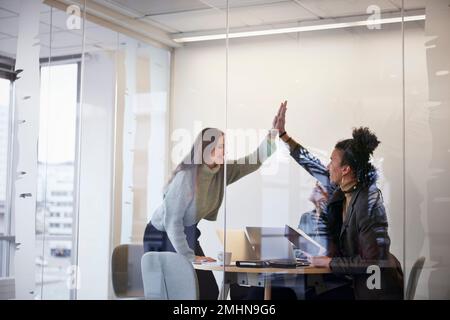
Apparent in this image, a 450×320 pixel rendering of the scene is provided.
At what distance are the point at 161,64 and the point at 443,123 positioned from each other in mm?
2252

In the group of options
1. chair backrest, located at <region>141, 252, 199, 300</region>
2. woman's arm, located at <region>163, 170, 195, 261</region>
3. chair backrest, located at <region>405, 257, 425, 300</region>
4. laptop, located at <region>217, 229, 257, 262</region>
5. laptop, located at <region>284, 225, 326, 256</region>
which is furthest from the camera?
woman's arm, located at <region>163, 170, 195, 261</region>

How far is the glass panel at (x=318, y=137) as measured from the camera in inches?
203

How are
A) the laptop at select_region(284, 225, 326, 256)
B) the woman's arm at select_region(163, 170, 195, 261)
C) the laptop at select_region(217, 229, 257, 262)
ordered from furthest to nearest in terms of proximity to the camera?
the woman's arm at select_region(163, 170, 195, 261) → the laptop at select_region(217, 229, 257, 262) → the laptop at select_region(284, 225, 326, 256)

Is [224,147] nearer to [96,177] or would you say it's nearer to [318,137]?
[318,137]

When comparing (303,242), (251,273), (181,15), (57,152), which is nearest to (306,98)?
(303,242)

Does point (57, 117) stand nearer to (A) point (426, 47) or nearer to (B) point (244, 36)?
(B) point (244, 36)

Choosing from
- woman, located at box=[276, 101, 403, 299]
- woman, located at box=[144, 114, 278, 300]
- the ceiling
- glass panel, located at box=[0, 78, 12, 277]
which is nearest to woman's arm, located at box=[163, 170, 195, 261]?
woman, located at box=[144, 114, 278, 300]

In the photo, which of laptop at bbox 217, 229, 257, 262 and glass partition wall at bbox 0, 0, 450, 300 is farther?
laptop at bbox 217, 229, 257, 262

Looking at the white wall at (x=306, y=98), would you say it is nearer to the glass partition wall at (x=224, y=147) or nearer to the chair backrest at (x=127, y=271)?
the glass partition wall at (x=224, y=147)

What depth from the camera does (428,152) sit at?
5129 millimetres

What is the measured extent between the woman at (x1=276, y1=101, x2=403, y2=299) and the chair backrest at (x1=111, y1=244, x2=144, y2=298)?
1.43 m

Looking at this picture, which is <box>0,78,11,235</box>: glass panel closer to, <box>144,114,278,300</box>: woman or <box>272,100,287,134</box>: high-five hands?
<box>144,114,278,300</box>: woman

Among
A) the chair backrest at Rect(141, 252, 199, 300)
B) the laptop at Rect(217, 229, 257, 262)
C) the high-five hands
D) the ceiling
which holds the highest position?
the ceiling

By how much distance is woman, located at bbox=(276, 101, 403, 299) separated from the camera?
5090 millimetres
